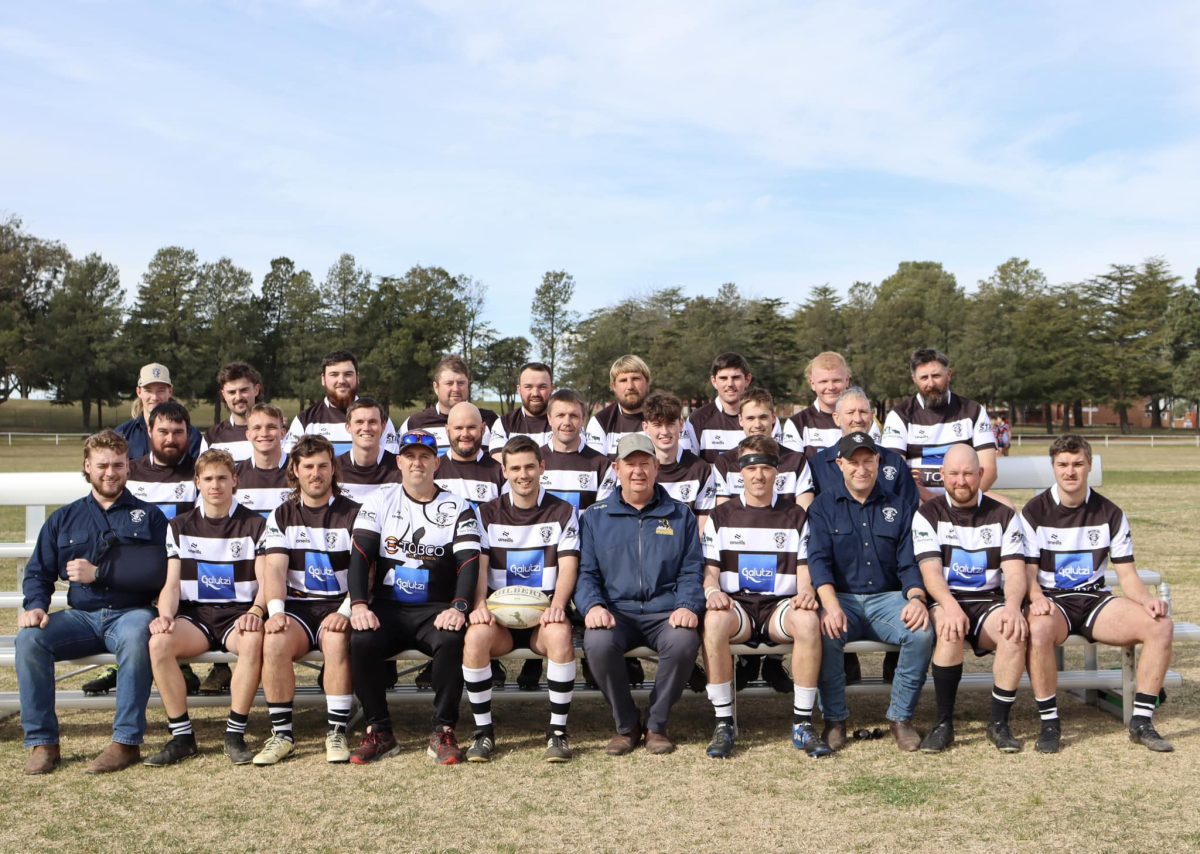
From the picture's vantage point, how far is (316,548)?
197 inches

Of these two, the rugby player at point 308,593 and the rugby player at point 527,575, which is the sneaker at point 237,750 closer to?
the rugby player at point 308,593

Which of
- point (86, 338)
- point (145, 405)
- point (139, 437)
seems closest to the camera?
point (139, 437)

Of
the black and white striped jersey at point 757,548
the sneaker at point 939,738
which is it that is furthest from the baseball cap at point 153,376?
the sneaker at point 939,738

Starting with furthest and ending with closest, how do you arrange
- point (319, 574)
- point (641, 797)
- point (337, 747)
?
1. point (319, 574)
2. point (337, 747)
3. point (641, 797)

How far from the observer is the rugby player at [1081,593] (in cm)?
481

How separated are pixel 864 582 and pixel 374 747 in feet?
8.42

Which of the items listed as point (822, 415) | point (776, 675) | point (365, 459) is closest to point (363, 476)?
point (365, 459)

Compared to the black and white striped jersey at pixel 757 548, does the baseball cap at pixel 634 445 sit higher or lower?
higher

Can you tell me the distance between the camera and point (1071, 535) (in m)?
5.07

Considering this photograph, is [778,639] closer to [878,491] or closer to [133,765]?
[878,491]

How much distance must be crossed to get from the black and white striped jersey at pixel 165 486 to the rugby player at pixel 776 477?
2.99m

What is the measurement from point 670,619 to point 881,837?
57.8 inches

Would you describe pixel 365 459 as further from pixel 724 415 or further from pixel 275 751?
pixel 724 415

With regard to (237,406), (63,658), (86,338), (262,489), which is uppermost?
(86,338)
